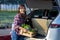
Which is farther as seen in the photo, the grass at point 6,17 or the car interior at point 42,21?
the grass at point 6,17

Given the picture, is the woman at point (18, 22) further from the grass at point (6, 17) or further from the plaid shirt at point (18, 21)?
the grass at point (6, 17)

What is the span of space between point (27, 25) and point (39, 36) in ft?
1.33

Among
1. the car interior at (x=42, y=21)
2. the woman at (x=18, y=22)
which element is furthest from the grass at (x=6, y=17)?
the woman at (x=18, y=22)

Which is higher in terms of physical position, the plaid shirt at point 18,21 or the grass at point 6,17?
the plaid shirt at point 18,21

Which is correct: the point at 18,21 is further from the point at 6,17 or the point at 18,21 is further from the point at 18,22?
the point at 6,17

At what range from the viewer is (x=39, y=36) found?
5703mm

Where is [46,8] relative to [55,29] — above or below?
above

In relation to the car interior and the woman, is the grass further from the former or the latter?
the woman

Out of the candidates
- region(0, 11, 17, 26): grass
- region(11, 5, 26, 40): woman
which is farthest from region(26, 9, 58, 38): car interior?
region(0, 11, 17, 26): grass

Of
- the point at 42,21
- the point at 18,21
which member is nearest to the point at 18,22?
the point at 18,21

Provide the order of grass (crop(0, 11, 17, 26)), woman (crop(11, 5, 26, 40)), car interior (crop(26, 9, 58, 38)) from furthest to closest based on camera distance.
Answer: grass (crop(0, 11, 17, 26)), woman (crop(11, 5, 26, 40)), car interior (crop(26, 9, 58, 38))

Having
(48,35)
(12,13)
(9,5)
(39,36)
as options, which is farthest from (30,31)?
(9,5)

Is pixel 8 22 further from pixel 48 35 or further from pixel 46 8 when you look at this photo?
pixel 48 35

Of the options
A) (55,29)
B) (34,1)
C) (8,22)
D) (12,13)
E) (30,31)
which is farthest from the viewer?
(8,22)
